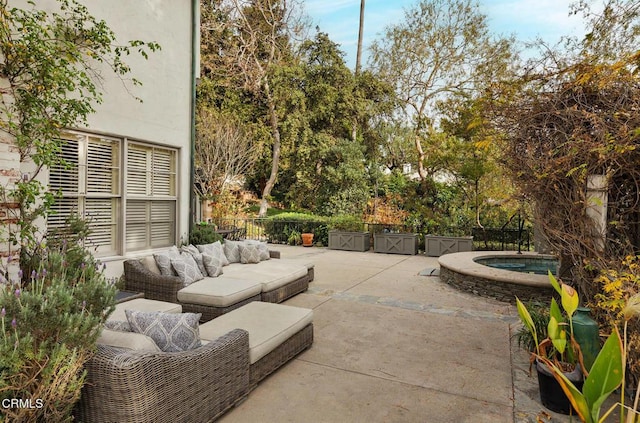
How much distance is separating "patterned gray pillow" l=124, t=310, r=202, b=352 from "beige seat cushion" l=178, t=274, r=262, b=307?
1.65 m

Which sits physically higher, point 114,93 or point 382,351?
point 114,93

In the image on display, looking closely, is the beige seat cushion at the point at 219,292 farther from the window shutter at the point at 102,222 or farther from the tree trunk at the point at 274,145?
the tree trunk at the point at 274,145

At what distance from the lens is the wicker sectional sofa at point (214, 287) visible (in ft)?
13.9

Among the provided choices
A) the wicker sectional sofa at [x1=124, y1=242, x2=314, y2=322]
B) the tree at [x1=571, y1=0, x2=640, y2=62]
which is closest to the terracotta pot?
the wicker sectional sofa at [x1=124, y1=242, x2=314, y2=322]

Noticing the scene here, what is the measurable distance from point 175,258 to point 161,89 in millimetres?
2625

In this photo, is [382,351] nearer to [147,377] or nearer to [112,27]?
[147,377]

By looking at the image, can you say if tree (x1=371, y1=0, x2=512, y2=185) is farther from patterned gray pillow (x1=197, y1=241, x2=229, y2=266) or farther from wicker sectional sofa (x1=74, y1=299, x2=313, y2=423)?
wicker sectional sofa (x1=74, y1=299, x2=313, y2=423)

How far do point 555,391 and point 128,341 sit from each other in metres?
2.84

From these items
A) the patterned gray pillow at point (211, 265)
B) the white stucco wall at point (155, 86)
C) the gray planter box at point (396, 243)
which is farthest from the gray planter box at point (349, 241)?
the patterned gray pillow at point (211, 265)

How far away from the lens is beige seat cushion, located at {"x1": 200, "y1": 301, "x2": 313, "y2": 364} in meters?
2.98

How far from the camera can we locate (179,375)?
223 centimetres

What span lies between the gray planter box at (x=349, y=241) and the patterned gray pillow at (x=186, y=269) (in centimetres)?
698

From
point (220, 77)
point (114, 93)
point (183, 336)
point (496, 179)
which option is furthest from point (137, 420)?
point (220, 77)

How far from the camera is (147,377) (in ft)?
6.69
